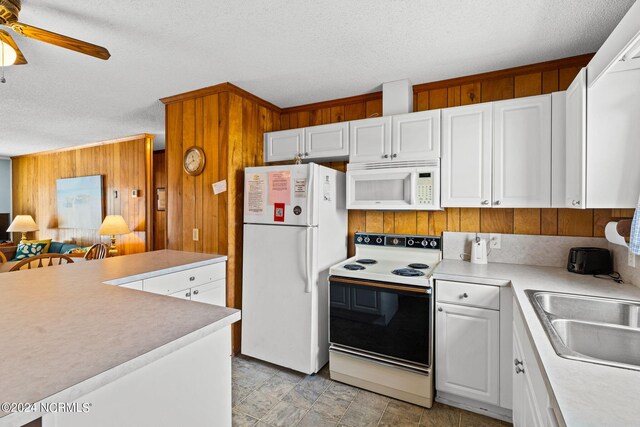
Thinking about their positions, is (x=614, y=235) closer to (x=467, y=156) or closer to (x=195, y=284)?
(x=467, y=156)

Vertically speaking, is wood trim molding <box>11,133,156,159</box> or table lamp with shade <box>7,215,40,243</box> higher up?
wood trim molding <box>11,133,156,159</box>

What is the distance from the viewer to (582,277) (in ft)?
6.30

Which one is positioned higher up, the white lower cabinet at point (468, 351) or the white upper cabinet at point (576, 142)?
the white upper cabinet at point (576, 142)

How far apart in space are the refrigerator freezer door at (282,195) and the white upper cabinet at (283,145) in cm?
43

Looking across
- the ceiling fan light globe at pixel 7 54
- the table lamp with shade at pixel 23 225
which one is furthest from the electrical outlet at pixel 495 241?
the table lamp with shade at pixel 23 225

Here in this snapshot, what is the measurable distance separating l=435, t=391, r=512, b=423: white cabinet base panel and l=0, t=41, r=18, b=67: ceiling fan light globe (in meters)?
3.25

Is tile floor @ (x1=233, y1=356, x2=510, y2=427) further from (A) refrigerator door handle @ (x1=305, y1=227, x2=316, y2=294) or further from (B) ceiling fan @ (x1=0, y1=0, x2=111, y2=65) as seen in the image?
(B) ceiling fan @ (x1=0, y1=0, x2=111, y2=65)

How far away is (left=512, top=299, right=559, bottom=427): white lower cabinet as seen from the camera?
Answer: 3.08ft

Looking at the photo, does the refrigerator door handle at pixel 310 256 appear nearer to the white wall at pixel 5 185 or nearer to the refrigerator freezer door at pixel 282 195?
the refrigerator freezer door at pixel 282 195

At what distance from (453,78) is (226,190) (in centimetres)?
207

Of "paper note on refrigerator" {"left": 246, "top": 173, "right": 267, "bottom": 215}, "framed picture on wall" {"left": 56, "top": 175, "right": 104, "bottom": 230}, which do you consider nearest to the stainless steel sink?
"paper note on refrigerator" {"left": 246, "top": 173, "right": 267, "bottom": 215}

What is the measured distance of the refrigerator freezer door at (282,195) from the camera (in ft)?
7.85

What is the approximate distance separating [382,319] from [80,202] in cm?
572

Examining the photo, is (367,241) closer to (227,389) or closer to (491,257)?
(491,257)
